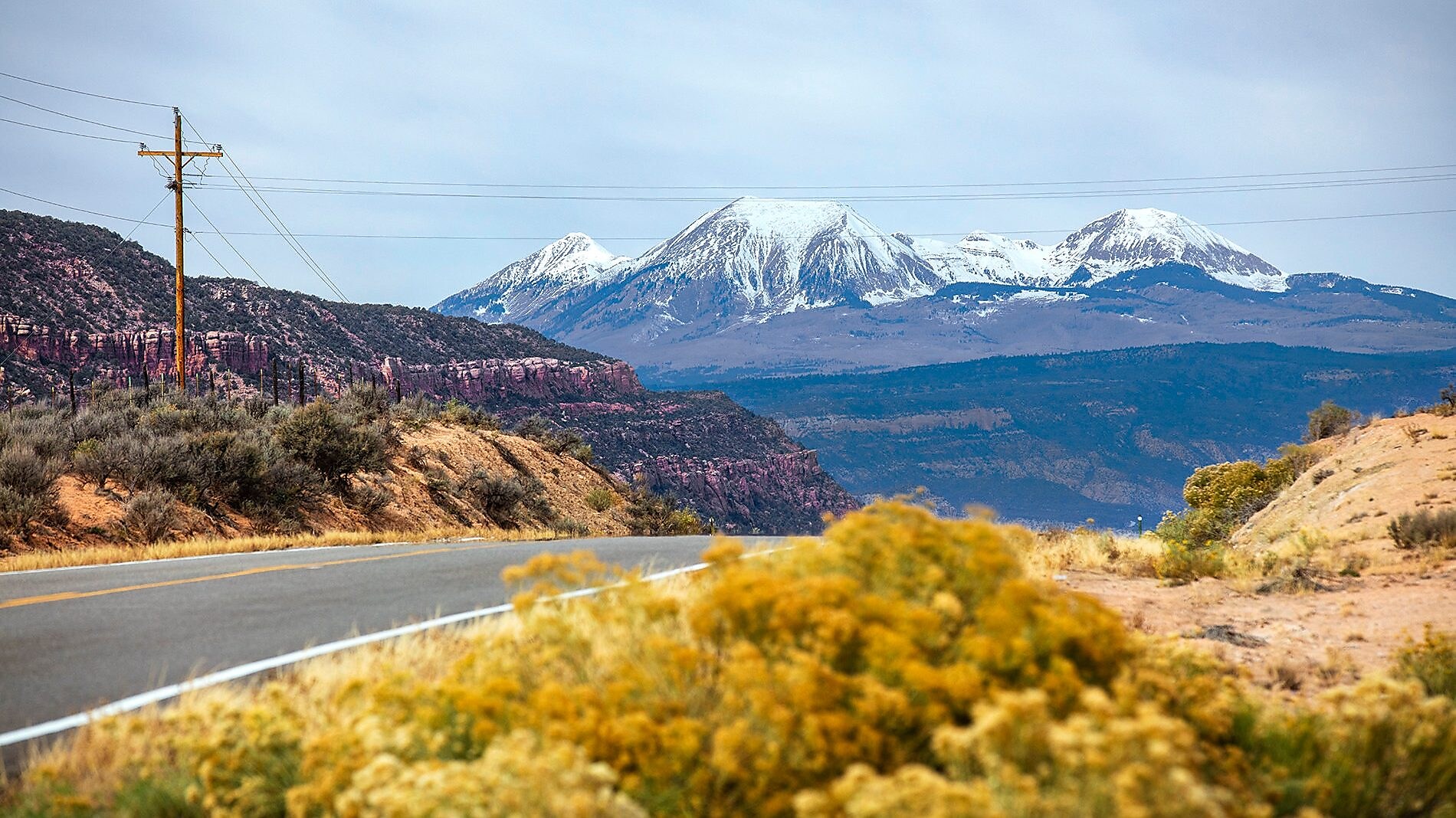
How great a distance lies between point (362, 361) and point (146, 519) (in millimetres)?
54728

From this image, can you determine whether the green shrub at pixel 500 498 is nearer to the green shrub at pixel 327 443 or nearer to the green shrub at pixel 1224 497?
the green shrub at pixel 327 443

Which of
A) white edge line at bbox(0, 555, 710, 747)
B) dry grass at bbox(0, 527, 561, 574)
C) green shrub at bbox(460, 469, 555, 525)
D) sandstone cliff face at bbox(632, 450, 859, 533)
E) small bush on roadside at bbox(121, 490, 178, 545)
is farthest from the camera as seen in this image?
sandstone cliff face at bbox(632, 450, 859, 533)

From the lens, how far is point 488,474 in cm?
2855

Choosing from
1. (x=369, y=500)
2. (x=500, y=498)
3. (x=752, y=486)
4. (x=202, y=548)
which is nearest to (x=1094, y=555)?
(x=202, y=548)

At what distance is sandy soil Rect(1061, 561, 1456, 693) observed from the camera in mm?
6594

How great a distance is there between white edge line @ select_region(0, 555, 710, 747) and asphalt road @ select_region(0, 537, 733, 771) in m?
0.11

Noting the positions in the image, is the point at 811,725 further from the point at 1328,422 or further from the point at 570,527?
the point at 1328,422

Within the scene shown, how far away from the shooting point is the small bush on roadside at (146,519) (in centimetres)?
1550

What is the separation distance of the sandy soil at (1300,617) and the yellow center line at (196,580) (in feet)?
26.1

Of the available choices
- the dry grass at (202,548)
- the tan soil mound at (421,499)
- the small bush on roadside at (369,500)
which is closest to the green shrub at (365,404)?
the tan soil mound at (421,499)

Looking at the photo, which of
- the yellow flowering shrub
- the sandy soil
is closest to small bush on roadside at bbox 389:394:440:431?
the sandy soil

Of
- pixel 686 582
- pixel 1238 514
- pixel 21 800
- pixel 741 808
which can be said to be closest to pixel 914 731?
pixel 741 808

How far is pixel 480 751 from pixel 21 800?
1860 mm

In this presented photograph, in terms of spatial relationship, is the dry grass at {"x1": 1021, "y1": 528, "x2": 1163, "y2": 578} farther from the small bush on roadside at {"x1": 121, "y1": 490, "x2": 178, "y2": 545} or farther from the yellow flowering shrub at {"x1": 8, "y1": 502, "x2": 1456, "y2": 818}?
the small bush on roadside at {"x1": 121, "y1": 490, "x2": 178, "y2": 545}
